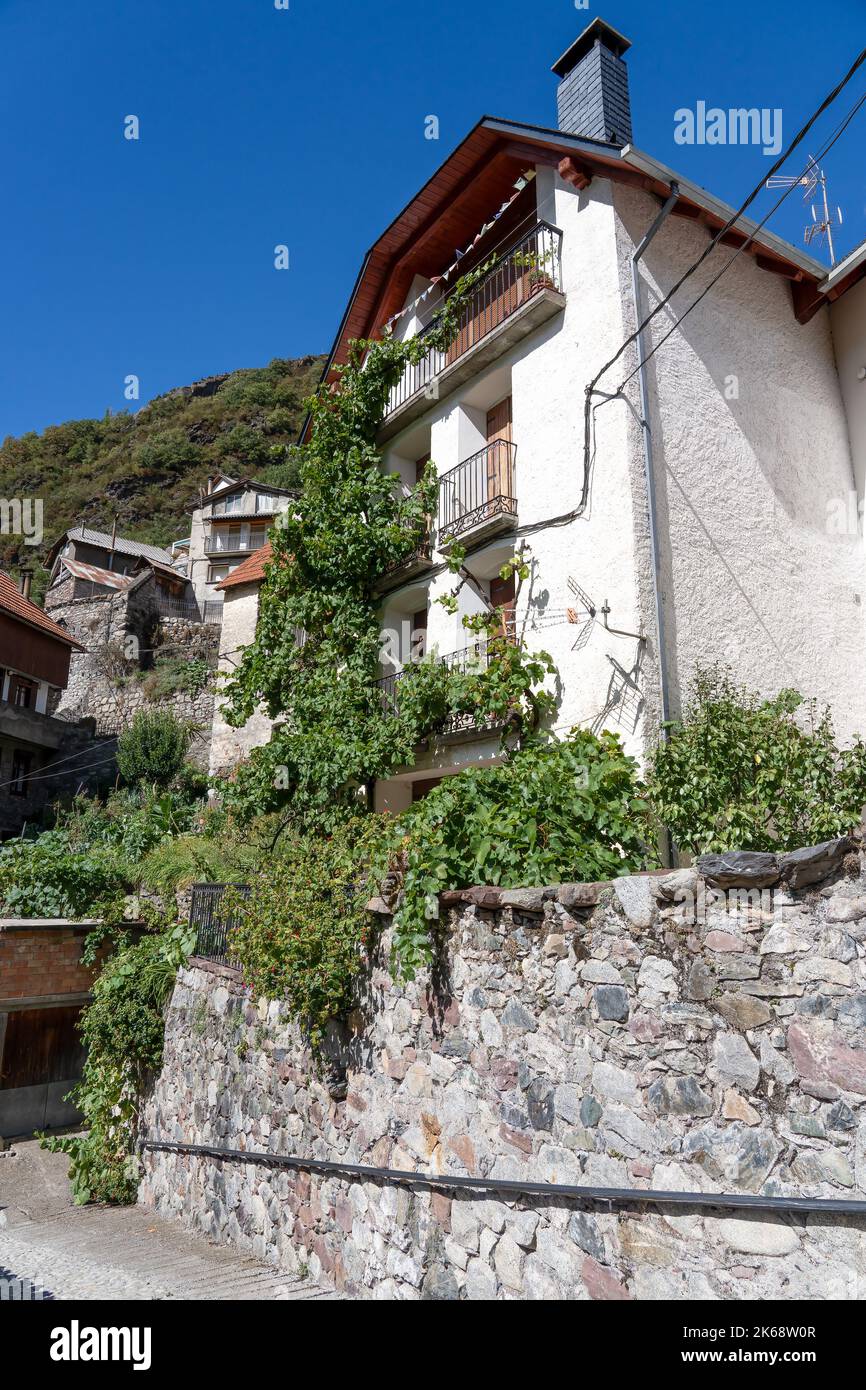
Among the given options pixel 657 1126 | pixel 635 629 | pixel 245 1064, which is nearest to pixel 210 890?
pixel 245 1064

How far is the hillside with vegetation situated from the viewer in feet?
176

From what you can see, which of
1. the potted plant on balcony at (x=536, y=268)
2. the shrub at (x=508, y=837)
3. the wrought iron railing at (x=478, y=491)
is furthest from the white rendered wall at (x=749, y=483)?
the shrub at (x=508, y=837)

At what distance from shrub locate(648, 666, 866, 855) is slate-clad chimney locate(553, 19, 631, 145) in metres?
8.03

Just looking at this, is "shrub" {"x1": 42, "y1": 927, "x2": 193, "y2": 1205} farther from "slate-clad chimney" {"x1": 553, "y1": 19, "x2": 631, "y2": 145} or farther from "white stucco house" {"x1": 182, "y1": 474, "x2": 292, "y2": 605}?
"white stucco house" {"x1": 182, "y1": 474, "x2": 292, "y2": 605}

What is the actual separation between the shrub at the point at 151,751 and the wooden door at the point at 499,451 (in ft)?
53.3

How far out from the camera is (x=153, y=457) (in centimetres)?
5691

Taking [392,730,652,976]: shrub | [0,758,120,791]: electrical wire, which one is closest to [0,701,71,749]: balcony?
[0,758,120,791]: electrical wire

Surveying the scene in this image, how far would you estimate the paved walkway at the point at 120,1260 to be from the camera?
19.2ft

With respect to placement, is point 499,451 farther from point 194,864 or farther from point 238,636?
point 238,636

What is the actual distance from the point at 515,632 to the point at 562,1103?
21.7 feet

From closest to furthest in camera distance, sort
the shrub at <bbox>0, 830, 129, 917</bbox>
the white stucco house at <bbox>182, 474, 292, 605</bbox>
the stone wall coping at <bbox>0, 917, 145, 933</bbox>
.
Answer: the stone wall coping at <bbox>0, 917, 145, 933</bbox>
the shrub at <bbox>0, 830, 129, 917</bbox>
the white stucco house at <bbox>182, 474, 292, 605</bbox>

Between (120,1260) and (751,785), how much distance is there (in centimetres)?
657

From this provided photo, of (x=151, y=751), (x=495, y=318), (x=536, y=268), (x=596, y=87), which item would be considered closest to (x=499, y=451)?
(x=495, y=318)

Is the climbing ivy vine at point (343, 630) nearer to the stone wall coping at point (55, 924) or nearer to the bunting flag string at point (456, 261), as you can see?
the bunting flag string at point (456, 261)
